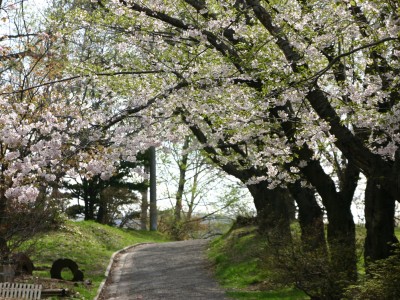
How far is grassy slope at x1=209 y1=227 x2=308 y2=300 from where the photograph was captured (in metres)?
15.9

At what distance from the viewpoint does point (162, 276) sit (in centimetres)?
1967

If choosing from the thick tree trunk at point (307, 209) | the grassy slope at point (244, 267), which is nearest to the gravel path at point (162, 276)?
the grassy slope at point (244, 267)

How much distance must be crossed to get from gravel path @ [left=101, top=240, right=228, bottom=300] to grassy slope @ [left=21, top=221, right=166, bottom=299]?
0.53 metres

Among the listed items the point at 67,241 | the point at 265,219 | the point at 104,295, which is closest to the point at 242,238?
the point at 265,219

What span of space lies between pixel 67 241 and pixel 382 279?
17564 mm

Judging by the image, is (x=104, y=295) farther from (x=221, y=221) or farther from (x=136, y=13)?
(x=221, y=221)

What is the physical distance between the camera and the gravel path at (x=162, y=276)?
16.4 meters

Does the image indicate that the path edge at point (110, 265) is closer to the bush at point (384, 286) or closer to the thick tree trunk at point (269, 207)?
the thick tree trunk at point (269, 207)

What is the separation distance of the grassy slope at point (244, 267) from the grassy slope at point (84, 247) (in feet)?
12.8

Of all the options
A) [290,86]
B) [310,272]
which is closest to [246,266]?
[310,272]

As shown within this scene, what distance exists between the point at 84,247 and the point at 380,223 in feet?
49.6

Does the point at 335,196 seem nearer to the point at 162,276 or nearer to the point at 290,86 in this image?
the point at 290,86

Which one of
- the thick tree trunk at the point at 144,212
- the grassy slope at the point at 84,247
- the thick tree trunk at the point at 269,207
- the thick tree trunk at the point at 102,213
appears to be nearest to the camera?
the grassy slope at the point at 84,247

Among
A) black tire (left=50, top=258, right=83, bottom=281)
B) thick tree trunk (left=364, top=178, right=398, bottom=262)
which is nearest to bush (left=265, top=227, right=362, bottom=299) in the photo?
thick tree trunk (left=364, top=178, right=398, bottom=262)
